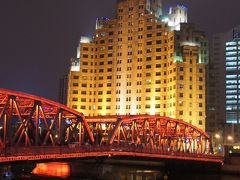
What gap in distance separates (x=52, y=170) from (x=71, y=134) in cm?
2302

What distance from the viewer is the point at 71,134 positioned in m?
64.9

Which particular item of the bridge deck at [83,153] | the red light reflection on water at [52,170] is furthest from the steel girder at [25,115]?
the red light reflection on water at [52,170]

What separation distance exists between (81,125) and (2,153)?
20.0 m

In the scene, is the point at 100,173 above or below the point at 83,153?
below

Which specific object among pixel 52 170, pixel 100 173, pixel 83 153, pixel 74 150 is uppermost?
pixel 74 150

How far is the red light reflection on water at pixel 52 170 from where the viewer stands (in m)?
84.3

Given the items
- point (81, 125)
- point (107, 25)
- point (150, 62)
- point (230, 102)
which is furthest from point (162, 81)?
point (81, 125)

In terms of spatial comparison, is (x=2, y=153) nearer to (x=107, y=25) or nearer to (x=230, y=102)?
(x=107, y=25)

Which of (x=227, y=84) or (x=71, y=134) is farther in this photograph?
(x=227, y=84)

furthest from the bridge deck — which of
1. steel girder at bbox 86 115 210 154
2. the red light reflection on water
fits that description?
the red light reflection on water

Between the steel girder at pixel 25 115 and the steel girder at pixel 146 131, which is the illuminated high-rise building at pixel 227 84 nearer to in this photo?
the steel girder at pixel 146 131

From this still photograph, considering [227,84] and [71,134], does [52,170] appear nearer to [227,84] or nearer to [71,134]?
[71,134]

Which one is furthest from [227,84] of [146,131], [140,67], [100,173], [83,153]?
[83,153]

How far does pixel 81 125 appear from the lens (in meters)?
66.0
